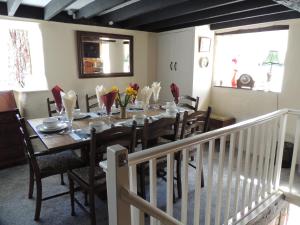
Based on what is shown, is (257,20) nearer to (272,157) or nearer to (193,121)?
(193,121)

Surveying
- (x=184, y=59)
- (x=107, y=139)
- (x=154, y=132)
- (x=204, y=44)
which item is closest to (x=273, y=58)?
(x=204, y=44)

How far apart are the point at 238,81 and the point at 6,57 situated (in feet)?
11.8

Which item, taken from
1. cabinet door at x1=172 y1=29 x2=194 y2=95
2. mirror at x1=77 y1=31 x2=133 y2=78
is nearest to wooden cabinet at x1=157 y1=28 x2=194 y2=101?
cabinet door at x1=172 y1=29 x2=194 y2=95

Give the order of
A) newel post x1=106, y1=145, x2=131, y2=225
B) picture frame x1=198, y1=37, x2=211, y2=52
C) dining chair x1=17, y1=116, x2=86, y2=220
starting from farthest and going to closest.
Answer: picture frame x1=198, y1=37, x2=211, y2=52, dining chair x1=17, y1=116, x2=86, y2=220, newel post x1=106, y1=145, x2=131, y2=225

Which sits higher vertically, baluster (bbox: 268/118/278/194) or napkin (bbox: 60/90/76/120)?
napkin (bbox: 60/90/76/120)

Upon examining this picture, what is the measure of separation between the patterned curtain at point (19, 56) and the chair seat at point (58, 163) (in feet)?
5.26

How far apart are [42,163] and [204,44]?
3.10m

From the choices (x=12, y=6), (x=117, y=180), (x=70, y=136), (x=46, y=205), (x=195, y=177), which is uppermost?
(x=12, y=6)

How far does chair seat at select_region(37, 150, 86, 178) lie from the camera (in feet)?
7.09

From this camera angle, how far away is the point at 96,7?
9.62 feet

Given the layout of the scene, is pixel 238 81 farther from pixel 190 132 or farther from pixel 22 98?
pixel 22 98

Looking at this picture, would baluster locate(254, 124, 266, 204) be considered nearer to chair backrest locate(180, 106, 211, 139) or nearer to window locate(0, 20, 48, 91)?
chair backrest locate(180, 106, 211, 139)

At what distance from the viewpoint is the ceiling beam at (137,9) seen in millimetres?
2638

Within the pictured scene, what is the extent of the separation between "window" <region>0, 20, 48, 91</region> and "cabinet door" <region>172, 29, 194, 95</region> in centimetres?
224
